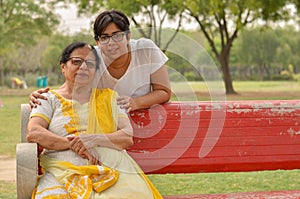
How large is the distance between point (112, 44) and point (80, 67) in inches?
8.8

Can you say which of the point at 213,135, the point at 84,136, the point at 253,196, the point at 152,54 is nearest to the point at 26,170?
the point at 84,136

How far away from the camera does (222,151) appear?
3.69m

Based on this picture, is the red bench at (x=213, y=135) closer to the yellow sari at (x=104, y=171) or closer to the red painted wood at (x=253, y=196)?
the red painted wood at (x=253, y=196)

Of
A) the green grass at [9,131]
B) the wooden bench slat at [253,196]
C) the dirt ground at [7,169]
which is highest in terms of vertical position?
the wooden bench slat at [253,196]

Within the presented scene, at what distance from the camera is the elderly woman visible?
10.3 ft

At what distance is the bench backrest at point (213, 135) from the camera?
364 cm

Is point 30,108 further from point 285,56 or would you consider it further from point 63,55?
point 285,56

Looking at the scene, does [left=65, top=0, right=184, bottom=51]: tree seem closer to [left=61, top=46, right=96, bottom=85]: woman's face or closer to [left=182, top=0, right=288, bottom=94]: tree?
[left=182, top=0, right=288, bottom=94]: tree

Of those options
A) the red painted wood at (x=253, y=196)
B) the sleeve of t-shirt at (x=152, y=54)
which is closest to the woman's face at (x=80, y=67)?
the sleeve of t-shirt at (x=152, y=54)

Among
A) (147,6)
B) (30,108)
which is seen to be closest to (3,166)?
(30,108)

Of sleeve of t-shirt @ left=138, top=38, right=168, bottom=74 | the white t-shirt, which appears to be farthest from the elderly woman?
sleeve of t-shirt @ left=138, top=38, right=168, bottom=74

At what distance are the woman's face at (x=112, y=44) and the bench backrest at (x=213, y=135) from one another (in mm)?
415

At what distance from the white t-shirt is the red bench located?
0.18m

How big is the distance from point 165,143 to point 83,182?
0.73 meters
